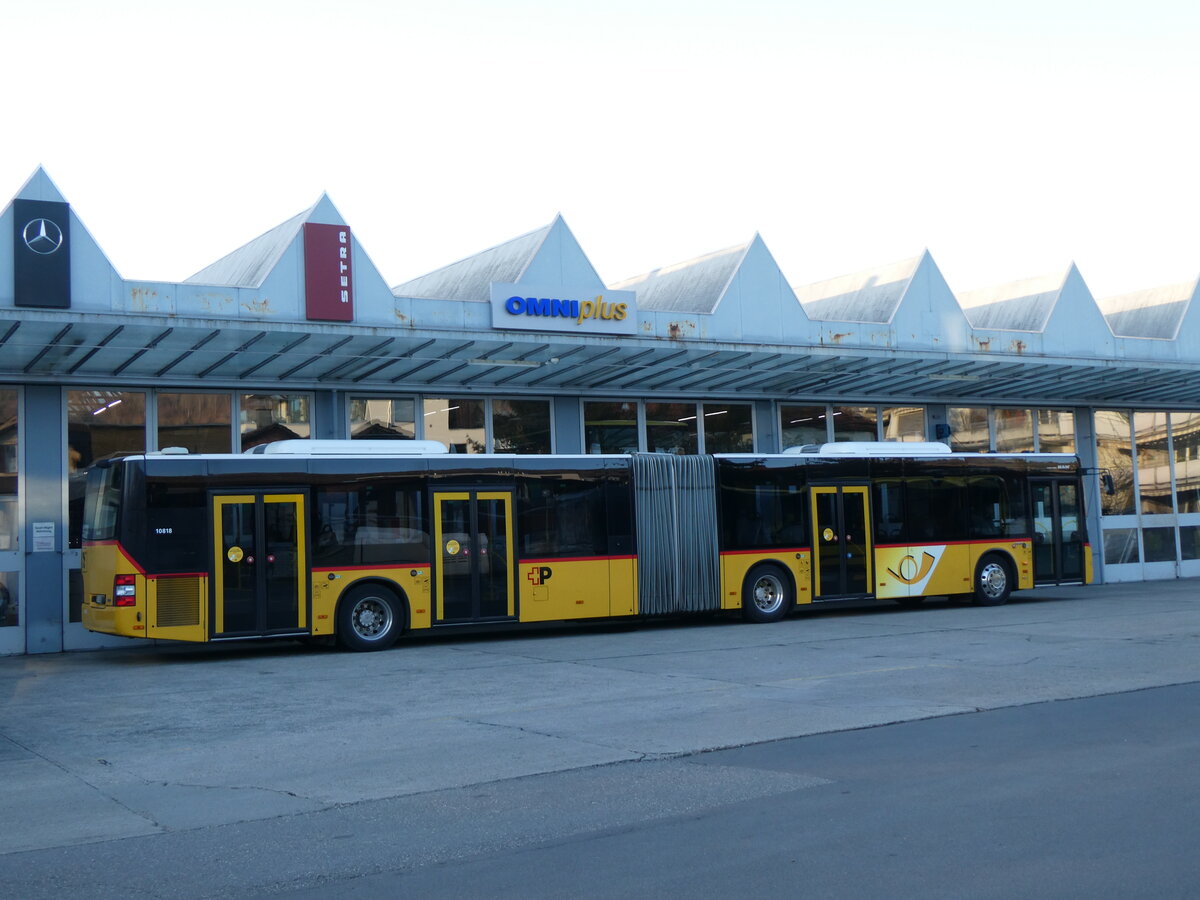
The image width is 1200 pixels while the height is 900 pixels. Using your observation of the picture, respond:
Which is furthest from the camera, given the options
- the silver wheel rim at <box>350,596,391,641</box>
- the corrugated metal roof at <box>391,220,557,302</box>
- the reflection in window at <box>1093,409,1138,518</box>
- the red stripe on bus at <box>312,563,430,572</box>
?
the reflection in window at <box>1093,409,1138,518</box>

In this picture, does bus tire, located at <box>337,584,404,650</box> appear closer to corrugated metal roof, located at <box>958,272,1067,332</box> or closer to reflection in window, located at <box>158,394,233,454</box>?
reflection in window, located at <box>158,394,233,454</box>

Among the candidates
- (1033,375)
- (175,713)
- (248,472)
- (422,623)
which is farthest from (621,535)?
(1033,375)

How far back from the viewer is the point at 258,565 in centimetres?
1709

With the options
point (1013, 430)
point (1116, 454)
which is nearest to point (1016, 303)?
point (1013, 430)

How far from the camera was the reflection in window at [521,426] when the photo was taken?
23516 mm

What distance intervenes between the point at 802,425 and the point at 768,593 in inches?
249

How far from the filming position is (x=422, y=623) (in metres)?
18.2

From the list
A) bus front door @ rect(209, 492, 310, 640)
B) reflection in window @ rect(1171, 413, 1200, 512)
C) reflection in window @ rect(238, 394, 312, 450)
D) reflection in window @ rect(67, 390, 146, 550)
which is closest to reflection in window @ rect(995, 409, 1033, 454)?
reflection in window @ rect(1171, 413, 1200, 512)

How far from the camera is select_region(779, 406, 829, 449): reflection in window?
26469 millimetres

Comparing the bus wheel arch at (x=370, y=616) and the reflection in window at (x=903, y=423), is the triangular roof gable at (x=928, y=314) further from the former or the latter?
the bus wheel arch at (x=370, y=616)

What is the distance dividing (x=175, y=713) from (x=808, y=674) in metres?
6.53

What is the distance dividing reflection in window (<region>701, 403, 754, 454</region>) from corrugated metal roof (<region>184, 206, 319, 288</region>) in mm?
9512

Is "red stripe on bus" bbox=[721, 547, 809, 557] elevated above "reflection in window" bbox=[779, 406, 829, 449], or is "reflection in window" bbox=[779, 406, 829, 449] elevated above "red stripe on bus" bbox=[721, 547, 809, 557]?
"reflection in window" bbox=[779, 406, 829, 449]

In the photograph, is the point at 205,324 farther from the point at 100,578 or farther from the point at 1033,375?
the point at 1033,375
